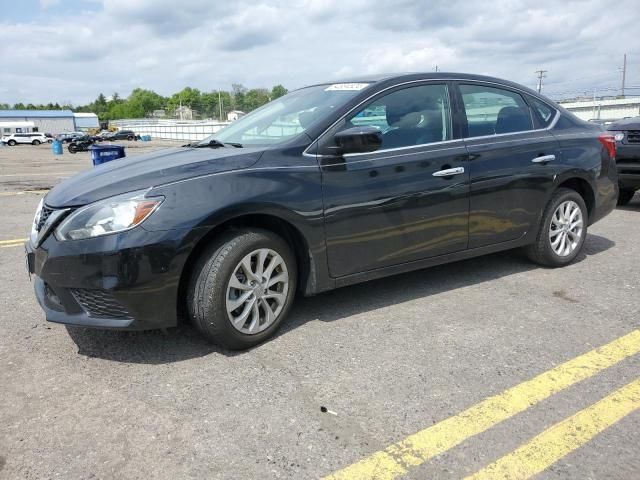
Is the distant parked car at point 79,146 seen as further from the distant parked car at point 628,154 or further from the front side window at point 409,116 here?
the front side window at point 409,116

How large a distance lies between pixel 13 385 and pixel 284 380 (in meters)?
1.39

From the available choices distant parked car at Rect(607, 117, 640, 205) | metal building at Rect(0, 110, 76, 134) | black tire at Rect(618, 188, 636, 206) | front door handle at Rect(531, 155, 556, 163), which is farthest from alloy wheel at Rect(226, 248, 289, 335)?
metal building at Rect(0, 110, 76, 134)

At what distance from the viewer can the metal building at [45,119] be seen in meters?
96.2

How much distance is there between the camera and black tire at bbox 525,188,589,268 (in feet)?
15.0

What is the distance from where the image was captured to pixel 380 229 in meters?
3.55

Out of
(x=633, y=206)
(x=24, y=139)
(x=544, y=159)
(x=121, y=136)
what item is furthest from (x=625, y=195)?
(x=24, y=139)

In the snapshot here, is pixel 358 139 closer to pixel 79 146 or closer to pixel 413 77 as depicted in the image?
pixel 413 77

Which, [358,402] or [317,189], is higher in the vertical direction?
[317,189]

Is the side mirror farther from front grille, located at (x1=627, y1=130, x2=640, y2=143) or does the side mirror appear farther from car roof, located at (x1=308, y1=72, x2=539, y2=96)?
front grille, located at (x1=627, y1=130, x2=640, y2=143)

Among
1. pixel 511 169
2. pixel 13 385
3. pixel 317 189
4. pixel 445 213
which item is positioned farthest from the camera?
pixel 511 169

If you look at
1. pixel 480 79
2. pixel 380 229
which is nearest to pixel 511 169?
pixel 480 79

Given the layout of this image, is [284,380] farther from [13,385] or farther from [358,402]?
[13,385]

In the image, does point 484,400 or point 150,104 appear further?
point 150,104

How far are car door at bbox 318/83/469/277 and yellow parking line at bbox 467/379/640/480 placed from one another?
1.54m
